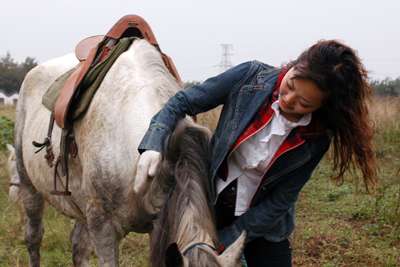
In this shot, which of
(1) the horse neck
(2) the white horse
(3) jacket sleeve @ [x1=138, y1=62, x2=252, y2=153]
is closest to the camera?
(1) the horse neck

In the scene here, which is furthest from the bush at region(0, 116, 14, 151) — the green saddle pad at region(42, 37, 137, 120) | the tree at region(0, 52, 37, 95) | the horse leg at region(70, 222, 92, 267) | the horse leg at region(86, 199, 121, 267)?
the tree at region(0, 52, 37, 95)

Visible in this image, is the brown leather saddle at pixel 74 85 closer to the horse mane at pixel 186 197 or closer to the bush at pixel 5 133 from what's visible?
the horse mane at pixel 186 197

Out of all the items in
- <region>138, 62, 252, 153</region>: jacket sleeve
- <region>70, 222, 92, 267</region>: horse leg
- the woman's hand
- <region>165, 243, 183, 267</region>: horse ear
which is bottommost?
<region>70, 222, 92, 267</region>: horse leg

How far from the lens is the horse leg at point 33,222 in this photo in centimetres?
441

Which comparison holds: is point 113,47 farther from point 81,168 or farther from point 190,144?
point 190,144

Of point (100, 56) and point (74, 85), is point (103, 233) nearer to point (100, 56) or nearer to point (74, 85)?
point (74, 85)

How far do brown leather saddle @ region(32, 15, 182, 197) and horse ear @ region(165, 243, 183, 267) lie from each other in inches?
58.9

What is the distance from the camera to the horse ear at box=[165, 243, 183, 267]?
1.82 meters

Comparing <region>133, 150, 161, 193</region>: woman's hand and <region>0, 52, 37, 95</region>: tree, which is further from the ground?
<region>133, 150, 161, 193</region>: woman's hand

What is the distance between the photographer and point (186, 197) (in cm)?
210

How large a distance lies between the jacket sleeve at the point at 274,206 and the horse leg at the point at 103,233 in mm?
785

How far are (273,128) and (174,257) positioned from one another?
0.80 metres

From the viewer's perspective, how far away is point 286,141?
2414 millimetres

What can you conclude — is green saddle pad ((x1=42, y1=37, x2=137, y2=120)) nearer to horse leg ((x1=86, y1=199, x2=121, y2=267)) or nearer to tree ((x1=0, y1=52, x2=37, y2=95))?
horse leg ((x1=86, y1=199, x2=121, y2=267))
